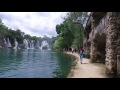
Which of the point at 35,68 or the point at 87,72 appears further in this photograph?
the point at 35,68

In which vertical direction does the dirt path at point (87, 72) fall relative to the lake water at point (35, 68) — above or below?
above

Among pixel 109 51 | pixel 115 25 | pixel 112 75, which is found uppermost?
pixel 115 25

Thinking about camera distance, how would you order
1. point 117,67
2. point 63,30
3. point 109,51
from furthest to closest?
point 63,30
point 109,51
point 117,67

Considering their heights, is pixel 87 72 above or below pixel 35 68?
above

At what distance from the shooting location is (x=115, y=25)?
1488 centimetres

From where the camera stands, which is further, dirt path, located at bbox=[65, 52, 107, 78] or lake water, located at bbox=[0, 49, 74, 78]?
lake water, located at bbox=[0, 49, 74, 78]

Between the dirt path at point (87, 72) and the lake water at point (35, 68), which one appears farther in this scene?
the lake water at point (35, 68)

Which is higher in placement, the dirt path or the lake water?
the dirt path
